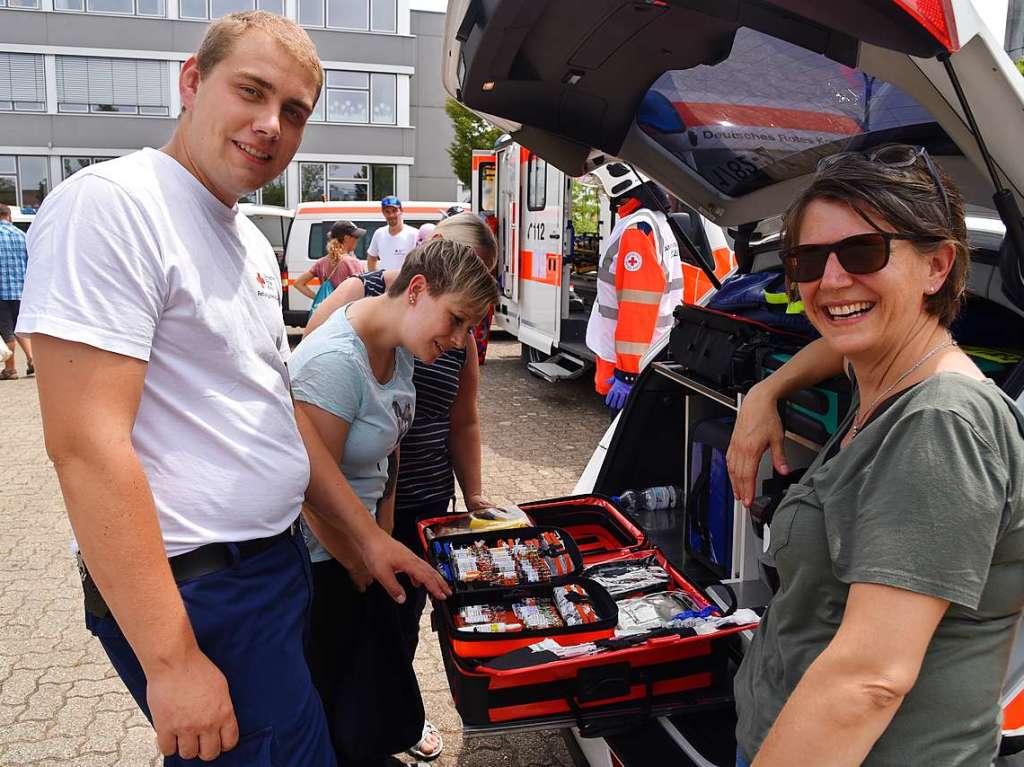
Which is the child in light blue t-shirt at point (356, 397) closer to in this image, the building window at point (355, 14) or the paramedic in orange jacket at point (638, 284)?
the paramedic in orange jacket at point (638, 284)

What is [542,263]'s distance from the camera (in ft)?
29.5

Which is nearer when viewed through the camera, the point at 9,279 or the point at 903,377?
the point at 903,377

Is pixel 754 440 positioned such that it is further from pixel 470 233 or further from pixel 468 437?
pixel 470 233

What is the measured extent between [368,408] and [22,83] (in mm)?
31986

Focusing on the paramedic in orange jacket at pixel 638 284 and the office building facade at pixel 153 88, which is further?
the office building facade at pixel 153 88

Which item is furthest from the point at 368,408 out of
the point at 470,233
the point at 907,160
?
the point at 907,160

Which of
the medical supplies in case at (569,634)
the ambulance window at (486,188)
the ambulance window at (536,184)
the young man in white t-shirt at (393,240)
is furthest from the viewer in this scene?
the ambulance window at (486,188)

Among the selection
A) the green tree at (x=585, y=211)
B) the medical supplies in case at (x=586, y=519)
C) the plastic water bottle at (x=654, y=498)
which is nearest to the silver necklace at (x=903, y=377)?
the medical supplies in case at (x=586, y=519)

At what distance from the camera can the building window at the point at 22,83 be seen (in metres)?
28.2

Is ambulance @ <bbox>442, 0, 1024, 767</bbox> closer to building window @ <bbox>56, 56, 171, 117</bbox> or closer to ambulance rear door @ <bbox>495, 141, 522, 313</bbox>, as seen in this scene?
ambulance rear door @ <bbox>495, 141, 522, 313</bbox>

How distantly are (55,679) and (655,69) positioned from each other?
10.9 feet

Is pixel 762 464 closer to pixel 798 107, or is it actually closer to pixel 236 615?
pixel 798 107

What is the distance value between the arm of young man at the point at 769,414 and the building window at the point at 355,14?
30855 mm

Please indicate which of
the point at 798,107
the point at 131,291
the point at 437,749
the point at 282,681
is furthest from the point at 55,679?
the point at 798,107
